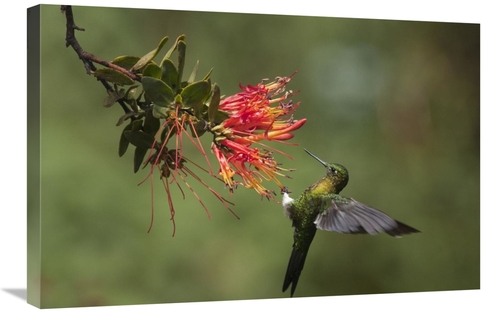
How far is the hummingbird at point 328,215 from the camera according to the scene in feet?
14.0

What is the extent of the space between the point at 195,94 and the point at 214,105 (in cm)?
9

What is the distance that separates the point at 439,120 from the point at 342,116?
23.9 inches

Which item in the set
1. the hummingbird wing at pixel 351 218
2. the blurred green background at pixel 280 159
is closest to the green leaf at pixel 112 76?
the blurred green background at pixel 280 159

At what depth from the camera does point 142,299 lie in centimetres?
455

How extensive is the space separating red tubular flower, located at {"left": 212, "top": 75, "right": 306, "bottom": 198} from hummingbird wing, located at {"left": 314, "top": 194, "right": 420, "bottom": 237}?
2.82 feet

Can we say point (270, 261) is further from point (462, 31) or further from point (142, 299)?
point (462, 31)

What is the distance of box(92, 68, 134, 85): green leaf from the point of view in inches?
131

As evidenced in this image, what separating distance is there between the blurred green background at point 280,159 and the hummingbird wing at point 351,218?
0.33m

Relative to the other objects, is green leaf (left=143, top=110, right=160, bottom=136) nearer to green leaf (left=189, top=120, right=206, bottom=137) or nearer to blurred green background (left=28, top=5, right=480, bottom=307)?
green leaf (left=189, top=120, right=206, bottom=137)

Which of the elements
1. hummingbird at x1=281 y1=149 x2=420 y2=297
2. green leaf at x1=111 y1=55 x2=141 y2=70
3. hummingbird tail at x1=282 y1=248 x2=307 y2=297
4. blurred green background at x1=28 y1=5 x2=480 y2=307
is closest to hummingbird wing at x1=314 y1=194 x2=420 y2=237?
hummingbird at x1=281 y1=149 x2=420 y2=297

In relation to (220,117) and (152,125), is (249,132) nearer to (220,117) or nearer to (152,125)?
(220,117)

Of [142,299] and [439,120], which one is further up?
[439,120]

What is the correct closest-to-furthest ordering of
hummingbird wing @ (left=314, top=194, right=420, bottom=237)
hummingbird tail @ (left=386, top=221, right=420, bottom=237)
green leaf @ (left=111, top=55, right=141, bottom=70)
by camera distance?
green leaf @ (left=111, top=55, right=141, bottom=70) < hummingbird wing @ (left=314, top=194, right=420, bottom=237) < hummingbird tail @ (left=386, top=221, right=420, bottom=237)

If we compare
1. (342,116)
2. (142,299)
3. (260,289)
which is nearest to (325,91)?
(342,116)
